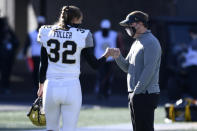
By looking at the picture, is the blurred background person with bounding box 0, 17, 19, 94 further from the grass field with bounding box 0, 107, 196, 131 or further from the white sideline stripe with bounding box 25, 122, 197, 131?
the white sideline stripe with bounding box 25, 122, 197, 131

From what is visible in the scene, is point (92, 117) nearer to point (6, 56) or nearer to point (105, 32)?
point (105, 32)

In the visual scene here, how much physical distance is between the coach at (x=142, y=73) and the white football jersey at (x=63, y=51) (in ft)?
2.16

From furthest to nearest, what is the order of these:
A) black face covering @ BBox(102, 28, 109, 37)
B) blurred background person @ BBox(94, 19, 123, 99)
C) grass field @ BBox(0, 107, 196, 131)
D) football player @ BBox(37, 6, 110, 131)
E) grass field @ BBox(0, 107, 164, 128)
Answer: black face covering @ BBox(102, 28, 109, 37) → blurred background person @ BBox(94, 19, 123, 99) → grass field @ BBox(0, 107, 164, 128) → grass field @ BBox(0, 107, 196, 131) → football player @ BBox(37, 6, 110, 131)

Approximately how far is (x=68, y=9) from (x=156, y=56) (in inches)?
43.5

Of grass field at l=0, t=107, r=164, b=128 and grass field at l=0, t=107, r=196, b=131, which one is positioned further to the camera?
grass field at l=0, t=107, r=164, b=128

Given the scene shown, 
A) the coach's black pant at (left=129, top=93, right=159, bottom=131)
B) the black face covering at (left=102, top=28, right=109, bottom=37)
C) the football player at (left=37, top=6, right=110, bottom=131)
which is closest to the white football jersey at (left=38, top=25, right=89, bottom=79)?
the football player at (left=37, top=6, right=110, bottom=131)

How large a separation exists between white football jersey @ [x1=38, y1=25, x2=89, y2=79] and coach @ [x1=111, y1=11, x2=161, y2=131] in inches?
25.9

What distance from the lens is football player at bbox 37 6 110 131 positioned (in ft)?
26.2

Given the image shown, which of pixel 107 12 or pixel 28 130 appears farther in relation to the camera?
pixel 107 12

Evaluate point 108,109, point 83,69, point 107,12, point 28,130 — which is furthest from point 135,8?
Answer: point 28,130

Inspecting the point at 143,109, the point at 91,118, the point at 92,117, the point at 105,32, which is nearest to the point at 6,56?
the point at 105,32

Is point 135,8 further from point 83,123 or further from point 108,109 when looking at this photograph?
point 83,123

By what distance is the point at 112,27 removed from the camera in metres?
21.7

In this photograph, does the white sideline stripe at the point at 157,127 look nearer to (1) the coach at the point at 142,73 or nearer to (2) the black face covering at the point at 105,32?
(1) the coach at the point at 142,73
